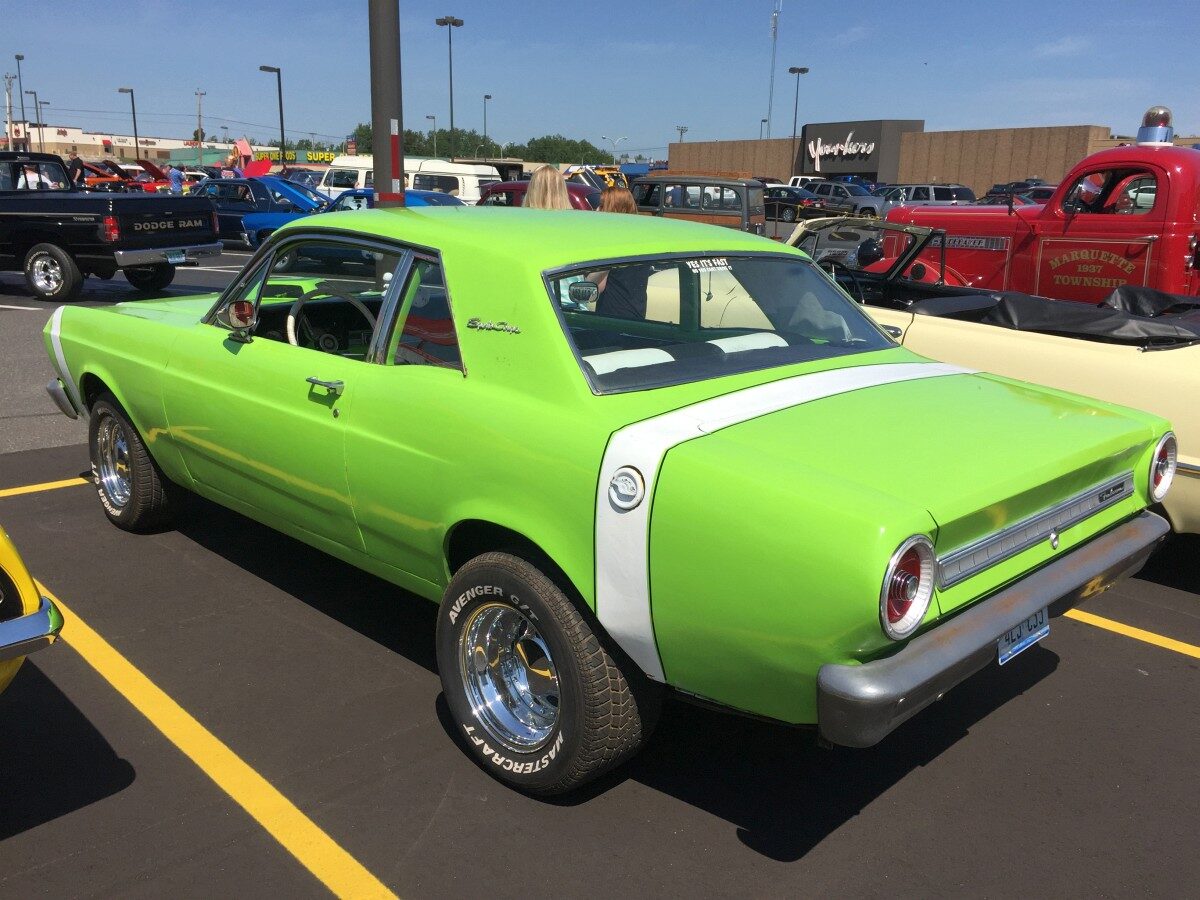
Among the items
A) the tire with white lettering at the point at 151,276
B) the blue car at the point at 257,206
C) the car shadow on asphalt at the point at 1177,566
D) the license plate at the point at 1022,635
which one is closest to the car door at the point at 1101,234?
the car shadow on asphalt at the point at 1177,566

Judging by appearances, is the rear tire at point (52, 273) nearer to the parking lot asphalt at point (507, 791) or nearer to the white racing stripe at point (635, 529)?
the parking lot asphalt at point (507, 791)

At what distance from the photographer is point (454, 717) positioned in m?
3.36

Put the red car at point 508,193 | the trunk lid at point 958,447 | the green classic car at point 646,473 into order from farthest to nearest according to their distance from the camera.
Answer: the red car at point 508,193, the trunk lid at point 958,447, the green classic car at point 646,473

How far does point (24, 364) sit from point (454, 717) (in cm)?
819

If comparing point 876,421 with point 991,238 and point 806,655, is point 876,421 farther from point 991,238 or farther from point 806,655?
point 991,238

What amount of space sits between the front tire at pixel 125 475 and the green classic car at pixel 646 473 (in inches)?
27.9

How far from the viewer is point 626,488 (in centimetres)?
273

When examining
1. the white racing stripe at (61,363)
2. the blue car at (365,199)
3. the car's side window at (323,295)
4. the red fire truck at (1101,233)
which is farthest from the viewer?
the blue car at (365,199)

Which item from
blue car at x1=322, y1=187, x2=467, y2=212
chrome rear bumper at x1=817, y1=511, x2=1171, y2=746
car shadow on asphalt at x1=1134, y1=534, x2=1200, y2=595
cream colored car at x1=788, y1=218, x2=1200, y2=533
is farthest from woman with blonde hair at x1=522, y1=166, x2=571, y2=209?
blue car at x1=322, y1=187, x2=467, y2=212

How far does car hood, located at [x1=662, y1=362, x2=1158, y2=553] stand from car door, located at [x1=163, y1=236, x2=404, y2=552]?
1541 millimetres

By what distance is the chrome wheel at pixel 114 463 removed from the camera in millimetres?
5191

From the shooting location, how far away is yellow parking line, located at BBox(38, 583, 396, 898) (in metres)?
2.83

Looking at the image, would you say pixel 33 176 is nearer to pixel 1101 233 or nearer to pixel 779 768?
pixel 1101 233

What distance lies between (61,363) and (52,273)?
9299 mm
